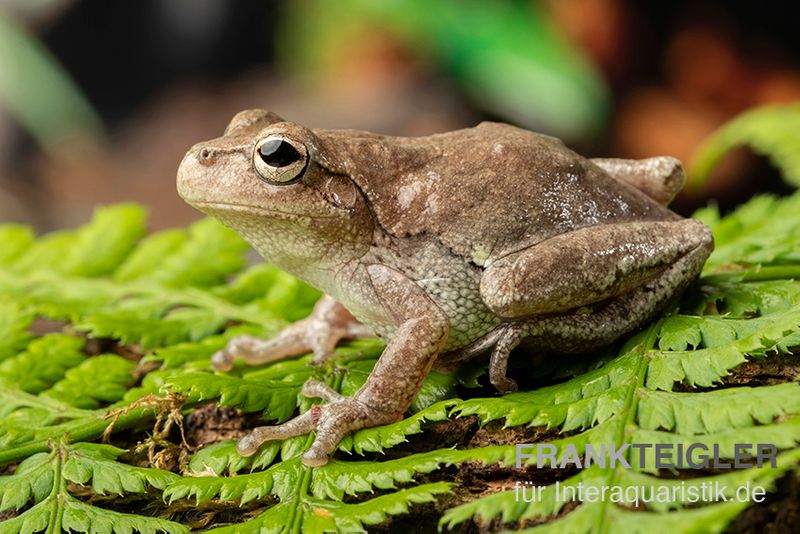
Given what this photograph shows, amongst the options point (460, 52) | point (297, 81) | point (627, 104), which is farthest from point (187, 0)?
point (627, 104)

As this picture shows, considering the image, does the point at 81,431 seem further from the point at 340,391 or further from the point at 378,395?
the point at 378,395

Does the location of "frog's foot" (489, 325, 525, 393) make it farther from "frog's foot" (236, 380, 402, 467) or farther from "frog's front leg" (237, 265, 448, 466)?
"frog's foot" (236, 380, 402, 467)

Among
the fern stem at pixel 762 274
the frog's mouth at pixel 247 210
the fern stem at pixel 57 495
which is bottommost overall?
the fern stem at pixel 57 495

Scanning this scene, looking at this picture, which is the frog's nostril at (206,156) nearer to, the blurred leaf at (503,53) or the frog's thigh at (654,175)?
the frog's thigh at (654,175)

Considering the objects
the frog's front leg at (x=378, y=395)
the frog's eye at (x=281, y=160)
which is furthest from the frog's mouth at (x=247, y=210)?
the frog's front leg at (x=378, y=395)

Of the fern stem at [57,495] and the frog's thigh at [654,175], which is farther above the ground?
the frog's thigh at [654,175]

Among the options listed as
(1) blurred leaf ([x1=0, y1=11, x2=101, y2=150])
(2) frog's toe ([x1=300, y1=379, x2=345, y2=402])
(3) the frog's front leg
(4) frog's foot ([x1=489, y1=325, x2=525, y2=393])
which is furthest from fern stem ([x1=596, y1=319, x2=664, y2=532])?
(1) blurred leaf ([x1=0, y1=11, x2=101, y2=150])
